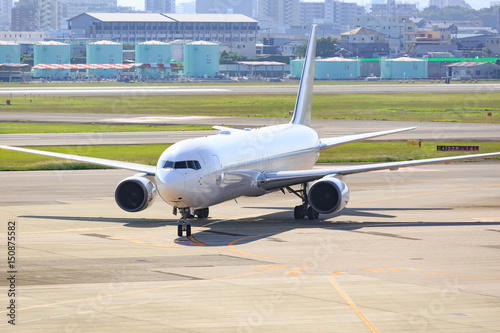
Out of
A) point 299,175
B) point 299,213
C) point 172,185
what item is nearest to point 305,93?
point 299,213

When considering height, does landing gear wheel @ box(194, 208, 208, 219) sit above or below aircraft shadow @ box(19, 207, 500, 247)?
above

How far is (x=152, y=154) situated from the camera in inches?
2985

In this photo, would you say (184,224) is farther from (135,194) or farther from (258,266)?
(258,266)

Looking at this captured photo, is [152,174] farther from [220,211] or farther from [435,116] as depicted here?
[435,116]

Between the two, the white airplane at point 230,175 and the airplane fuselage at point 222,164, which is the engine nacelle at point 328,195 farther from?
the airplane fuselage at point 222,164

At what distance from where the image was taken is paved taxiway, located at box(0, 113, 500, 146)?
294ft

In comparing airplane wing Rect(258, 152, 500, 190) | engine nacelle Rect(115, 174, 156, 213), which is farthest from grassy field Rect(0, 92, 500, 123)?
engine nacelle Rect(115, 174, 156, 213)

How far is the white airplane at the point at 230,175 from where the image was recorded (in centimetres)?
3926

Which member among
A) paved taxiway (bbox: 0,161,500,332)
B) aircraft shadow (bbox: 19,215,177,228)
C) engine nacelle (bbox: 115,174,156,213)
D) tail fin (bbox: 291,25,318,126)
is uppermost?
tail fin (bbox: 291,25,318,126)

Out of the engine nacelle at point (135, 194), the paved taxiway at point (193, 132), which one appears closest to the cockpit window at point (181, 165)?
the engine nacelle at point (135, 194)

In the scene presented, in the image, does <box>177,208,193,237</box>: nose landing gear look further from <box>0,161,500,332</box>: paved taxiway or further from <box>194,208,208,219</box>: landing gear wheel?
<box>194,208,208,219</box>: landing gear wheel

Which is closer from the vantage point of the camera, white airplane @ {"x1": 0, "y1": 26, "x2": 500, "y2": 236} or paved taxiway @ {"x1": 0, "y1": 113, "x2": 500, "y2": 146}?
white airplane @ {"x1": 0, "y1": 26, "x2": 500, "y2": 236}

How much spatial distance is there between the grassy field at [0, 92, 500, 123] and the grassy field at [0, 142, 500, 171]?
34878 millimetres

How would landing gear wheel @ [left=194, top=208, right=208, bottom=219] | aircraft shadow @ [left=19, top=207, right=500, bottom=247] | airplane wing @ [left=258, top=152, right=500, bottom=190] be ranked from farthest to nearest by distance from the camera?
landing gear wheel @ [left=194, top=208, right=208, bottom=219] < airplane wing @ [left=258, top=152, right=500, bottom=190] < aircraft shadow @ [left=19, top=207, right=500, bottom=247]
